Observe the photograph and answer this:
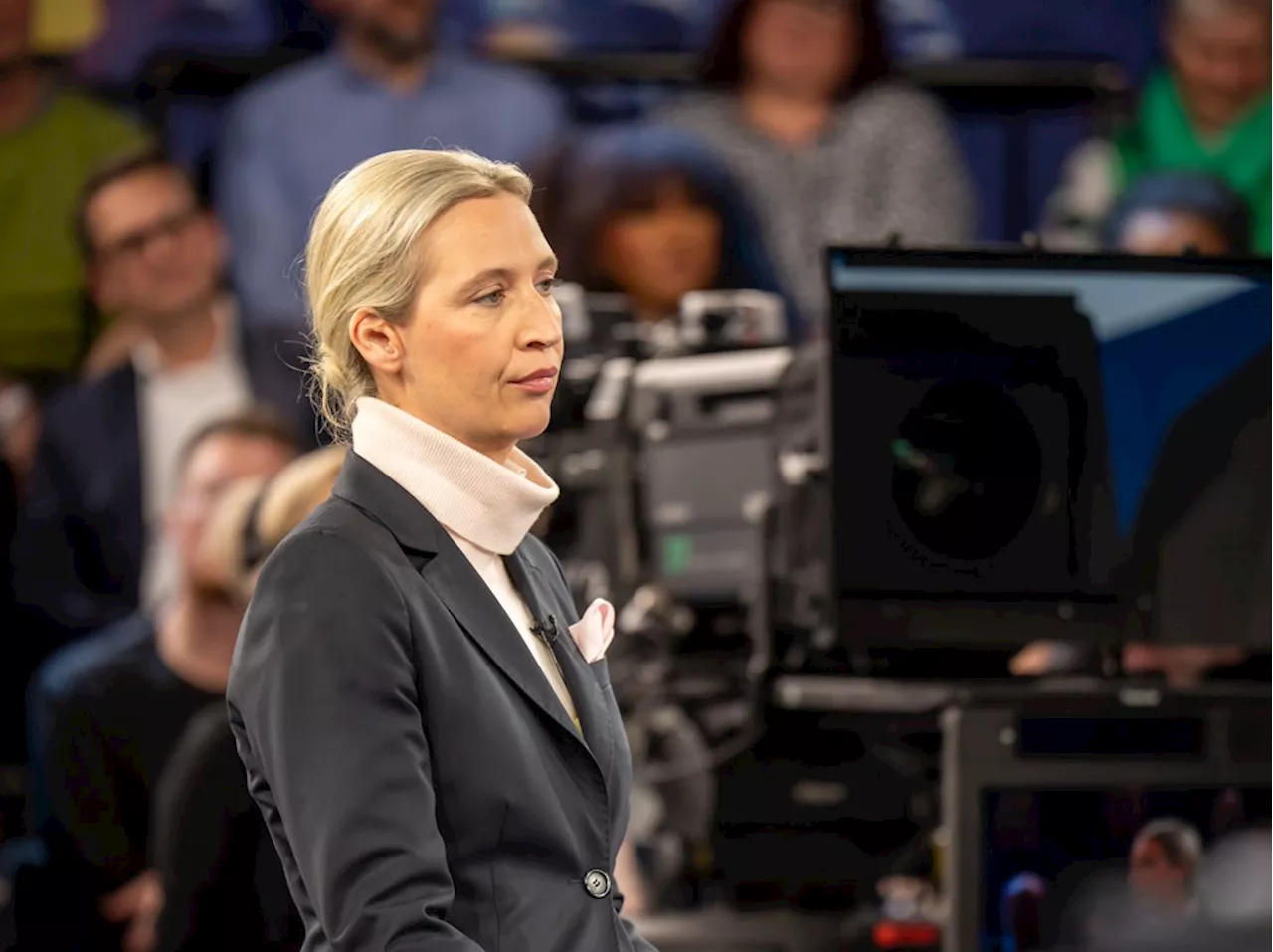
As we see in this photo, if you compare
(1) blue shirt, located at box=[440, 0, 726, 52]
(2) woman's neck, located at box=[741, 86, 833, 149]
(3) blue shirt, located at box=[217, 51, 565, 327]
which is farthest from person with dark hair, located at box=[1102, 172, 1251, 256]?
(3) blue shirt, located at box=[217, 51, 565, 327]

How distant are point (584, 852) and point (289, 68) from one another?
4198 millimetres

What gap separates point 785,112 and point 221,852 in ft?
8.78

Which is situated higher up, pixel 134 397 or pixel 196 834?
pixel 134 397

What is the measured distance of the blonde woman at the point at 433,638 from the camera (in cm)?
128

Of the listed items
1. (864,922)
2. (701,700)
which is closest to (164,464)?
(701,700)

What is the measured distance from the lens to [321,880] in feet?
4.21

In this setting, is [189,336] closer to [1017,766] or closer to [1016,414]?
[1016,414]

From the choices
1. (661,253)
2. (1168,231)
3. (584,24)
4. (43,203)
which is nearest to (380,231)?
(661,253)

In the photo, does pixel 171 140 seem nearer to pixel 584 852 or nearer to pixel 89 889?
pixel 89 889

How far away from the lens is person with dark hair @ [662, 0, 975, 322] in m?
5.20

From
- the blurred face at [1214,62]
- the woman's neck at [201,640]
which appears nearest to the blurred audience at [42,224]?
the woman's neck at [201,640]

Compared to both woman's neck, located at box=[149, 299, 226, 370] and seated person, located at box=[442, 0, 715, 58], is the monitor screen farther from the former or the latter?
seated person, located at box=[442, 0, 715, 58]

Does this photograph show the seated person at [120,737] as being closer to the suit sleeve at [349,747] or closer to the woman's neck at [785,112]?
the woman's neck at [785,112]

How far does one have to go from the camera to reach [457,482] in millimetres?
1415
